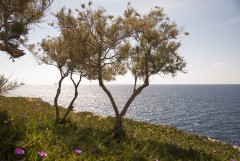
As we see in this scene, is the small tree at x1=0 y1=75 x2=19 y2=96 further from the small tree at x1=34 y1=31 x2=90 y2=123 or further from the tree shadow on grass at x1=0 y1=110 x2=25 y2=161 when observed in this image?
the small tree at x1=34 y1=31 x2=90 y2=123

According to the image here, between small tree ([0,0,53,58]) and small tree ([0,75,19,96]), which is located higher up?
small tree ([0,0,53,58])

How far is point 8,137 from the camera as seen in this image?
8.41m

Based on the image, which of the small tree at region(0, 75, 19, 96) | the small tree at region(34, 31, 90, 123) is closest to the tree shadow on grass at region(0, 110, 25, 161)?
the small tree at region(0, 75, 19, 96)

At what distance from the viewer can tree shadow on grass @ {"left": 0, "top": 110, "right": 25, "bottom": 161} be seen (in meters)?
7.35

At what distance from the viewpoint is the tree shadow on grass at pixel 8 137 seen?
735cm

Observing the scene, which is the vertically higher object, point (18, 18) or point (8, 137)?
point (18, 18)

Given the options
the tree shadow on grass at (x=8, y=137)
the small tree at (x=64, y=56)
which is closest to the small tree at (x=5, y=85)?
the tree shadow on grass at (x=8, y=137)

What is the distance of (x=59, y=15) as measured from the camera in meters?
17.7

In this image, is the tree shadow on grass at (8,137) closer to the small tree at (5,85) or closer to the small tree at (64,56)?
the small tree at (5,85)

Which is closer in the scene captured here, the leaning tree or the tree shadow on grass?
the tree shadow on grass

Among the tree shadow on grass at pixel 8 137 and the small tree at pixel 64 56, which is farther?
the small tree at pixel 64 56

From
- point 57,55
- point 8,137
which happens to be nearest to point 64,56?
Answer: point 57,55

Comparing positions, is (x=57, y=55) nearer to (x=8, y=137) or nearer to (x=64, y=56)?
(x=64, y=56)

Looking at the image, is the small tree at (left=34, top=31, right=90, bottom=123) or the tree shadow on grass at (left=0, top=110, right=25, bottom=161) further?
the small tree at (left=34, top=31, right=90, bottom=123)
